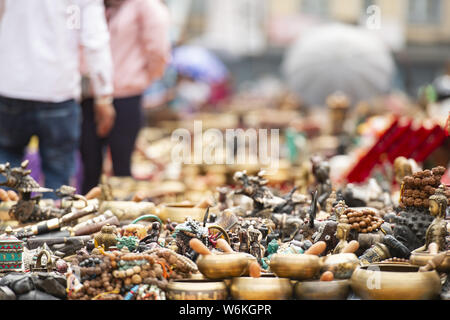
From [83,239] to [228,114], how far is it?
6098mm

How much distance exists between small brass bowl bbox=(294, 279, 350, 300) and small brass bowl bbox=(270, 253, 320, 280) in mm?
21

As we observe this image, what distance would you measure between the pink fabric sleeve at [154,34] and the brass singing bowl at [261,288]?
253 centimetres

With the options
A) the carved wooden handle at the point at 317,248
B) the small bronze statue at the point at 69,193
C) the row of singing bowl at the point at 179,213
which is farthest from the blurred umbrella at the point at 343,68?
the carved wooden handle at the point at 317,248

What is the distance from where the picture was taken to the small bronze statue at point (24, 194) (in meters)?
2.34

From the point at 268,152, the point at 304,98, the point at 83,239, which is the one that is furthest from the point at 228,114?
the point at 83,239

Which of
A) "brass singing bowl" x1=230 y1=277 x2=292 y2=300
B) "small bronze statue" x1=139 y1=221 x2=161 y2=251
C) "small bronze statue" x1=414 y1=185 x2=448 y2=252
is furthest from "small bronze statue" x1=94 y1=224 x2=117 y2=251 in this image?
"small bronze statue" x1=414 y1=185 x2=448 y2=252

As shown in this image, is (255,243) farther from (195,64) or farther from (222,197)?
(195,64)

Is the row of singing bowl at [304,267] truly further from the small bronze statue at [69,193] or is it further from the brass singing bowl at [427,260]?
the small bronze statue at [69,193]

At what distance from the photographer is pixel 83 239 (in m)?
2.14

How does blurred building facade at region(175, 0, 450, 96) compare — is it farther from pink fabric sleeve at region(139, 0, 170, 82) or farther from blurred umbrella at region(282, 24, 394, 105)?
pink fabric sleeve at region(139, 0, 170, 82)

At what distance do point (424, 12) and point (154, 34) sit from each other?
1361 cm
